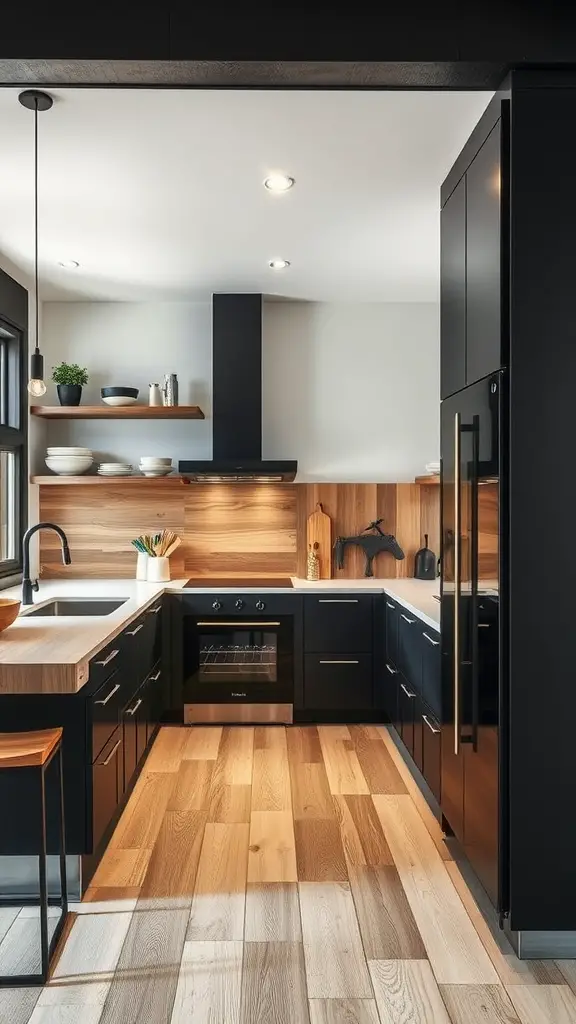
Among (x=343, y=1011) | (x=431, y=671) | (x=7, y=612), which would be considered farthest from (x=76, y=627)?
(x=343, y=1011)

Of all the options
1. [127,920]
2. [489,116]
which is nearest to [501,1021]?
[127,920]

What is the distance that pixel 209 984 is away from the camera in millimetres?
2039

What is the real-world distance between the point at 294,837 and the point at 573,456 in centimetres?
189

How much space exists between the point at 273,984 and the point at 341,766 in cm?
176

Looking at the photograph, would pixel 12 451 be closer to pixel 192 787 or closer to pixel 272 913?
pixel 192 787

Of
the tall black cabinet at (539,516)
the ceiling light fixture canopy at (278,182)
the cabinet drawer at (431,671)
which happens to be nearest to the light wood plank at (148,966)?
the tall black cabinet at (539,516)

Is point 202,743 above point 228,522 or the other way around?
the other way around

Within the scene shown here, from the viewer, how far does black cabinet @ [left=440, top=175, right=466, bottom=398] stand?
2.62 metres

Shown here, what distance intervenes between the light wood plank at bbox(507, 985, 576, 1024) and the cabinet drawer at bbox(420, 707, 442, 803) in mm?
988

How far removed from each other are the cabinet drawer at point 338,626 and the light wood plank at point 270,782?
710 mm

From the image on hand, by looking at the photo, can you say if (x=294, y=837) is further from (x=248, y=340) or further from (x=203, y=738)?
(x=248, y=340)

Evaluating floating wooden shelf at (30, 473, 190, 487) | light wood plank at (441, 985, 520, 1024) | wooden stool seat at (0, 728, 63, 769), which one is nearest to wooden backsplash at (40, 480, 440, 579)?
floating wooden shelf at (30, 473, 190, 487)

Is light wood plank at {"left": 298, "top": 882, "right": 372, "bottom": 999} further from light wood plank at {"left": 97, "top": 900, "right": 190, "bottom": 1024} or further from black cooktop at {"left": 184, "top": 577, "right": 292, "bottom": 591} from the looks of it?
black cooktop at {"left": 184, "top": 577, "right": 292, "bottom": 591}

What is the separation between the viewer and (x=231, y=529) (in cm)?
499
